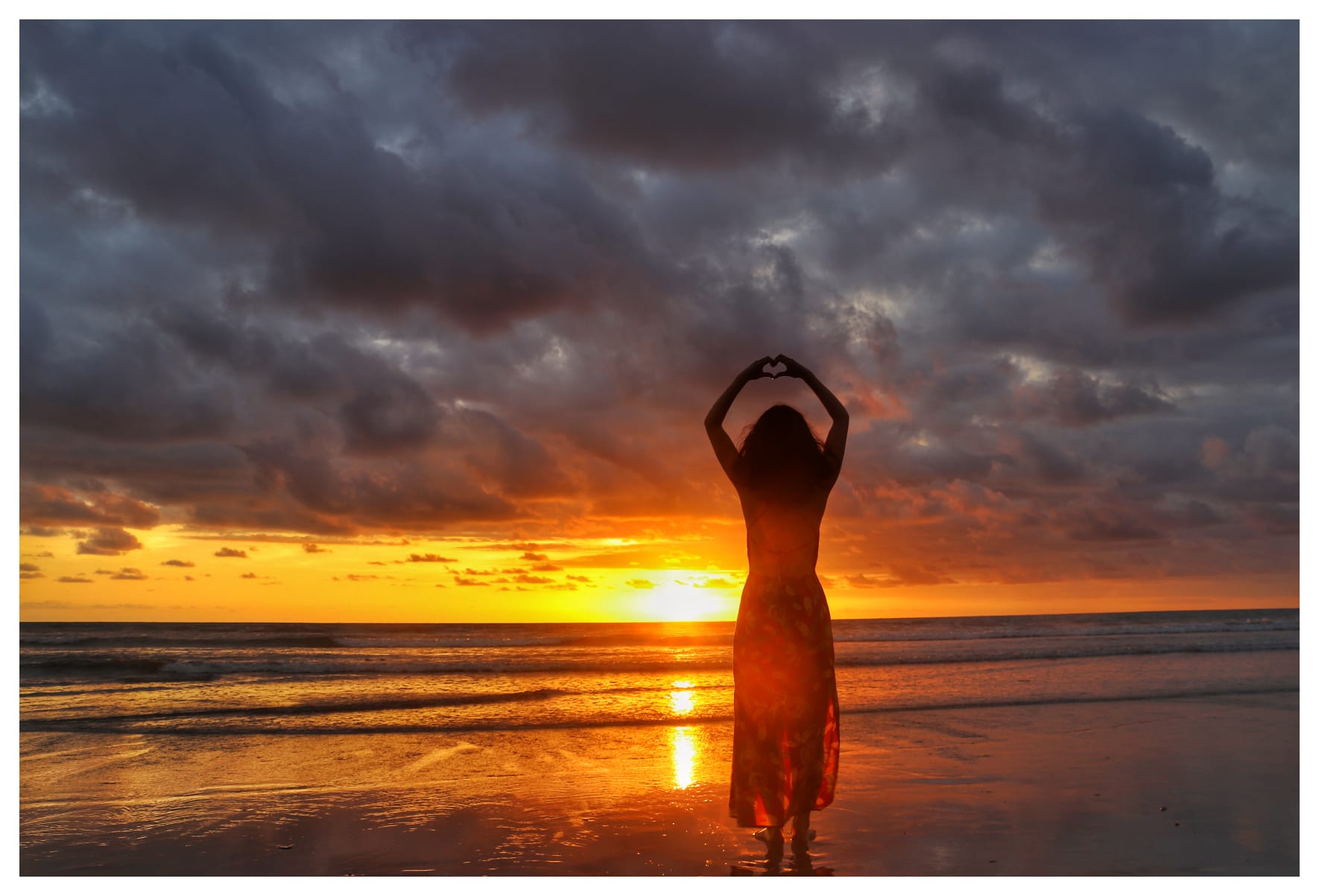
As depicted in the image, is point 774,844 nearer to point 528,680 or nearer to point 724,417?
point 724,417

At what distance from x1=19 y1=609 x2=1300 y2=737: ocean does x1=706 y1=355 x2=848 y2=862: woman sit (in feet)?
22.0

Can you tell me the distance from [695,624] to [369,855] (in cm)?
4753

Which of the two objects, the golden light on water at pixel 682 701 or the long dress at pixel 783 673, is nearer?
the long dress at pixel 783 673

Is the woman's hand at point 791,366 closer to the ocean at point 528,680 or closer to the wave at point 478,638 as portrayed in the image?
the ocean at point 528,680

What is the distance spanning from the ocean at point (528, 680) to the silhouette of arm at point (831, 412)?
756 cm

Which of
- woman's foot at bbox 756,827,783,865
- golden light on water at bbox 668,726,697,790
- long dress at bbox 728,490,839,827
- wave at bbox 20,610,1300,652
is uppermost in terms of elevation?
long dress at bbox 728,490,839,827

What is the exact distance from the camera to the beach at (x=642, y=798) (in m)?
5.32

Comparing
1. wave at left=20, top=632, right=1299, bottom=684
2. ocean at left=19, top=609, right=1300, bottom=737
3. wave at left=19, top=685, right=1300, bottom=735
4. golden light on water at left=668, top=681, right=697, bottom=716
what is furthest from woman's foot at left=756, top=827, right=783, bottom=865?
wave at left=20, top=632, right=1299, bottom=684

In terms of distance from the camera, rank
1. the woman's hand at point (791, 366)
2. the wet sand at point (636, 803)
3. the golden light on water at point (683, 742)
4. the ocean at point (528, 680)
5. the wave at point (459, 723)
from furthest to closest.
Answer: the ocean at point (528, 680) → the wave at point (459, 723) → the golden light on water at point (683, 742) → the wet sand at point (636, 803) → the woman's hand at point (791, 366)

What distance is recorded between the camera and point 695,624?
171 feet

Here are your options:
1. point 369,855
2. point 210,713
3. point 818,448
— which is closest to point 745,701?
point 818,448

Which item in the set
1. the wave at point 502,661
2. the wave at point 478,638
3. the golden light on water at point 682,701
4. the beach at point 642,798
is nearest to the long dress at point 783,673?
the beach at point 642,798

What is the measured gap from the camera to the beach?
5316 mm

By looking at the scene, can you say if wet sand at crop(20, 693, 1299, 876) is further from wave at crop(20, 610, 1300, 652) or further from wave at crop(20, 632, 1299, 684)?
wave at crop(20, 610, 1300, 652)
